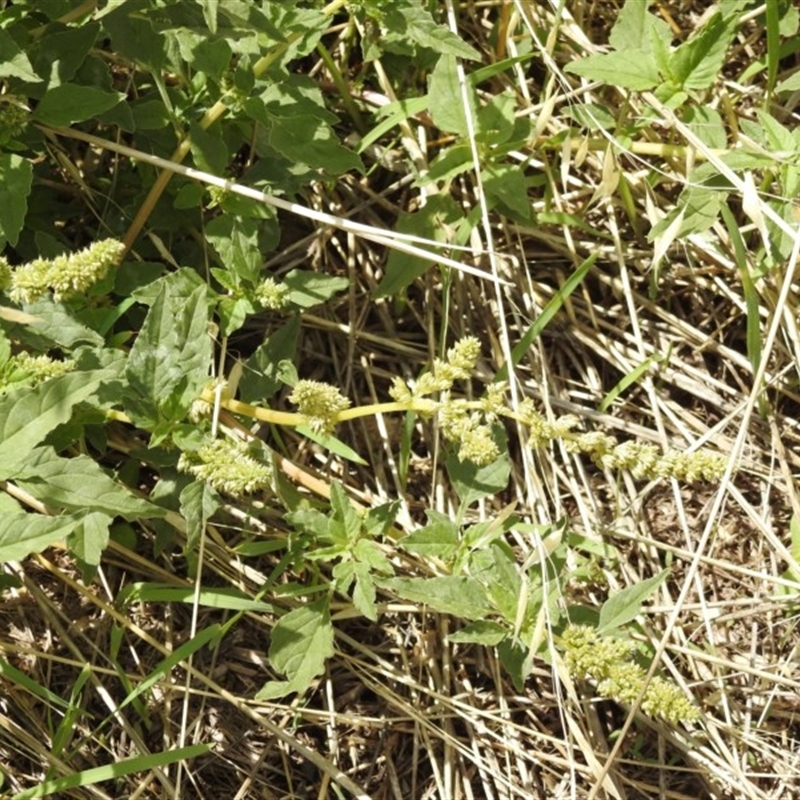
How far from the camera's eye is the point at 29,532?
6.49ft

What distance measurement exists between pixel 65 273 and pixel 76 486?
402 mm

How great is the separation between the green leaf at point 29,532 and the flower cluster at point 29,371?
0.97 feet

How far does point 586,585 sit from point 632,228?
0.95 m

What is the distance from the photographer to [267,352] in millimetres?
2566

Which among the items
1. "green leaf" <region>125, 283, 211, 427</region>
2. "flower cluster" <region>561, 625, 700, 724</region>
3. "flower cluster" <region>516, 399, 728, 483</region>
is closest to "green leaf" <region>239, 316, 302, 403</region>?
"green leaf" <region>125, 283, 211, 427</region>

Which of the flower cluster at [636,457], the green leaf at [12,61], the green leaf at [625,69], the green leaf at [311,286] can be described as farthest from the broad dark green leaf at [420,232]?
the green leaf at [12,61]

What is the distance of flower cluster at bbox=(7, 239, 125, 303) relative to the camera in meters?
2.10

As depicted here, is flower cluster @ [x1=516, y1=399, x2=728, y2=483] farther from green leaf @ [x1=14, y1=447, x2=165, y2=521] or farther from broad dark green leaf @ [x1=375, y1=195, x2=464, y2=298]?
green leaf @ [x1=14, y1=447, x2=165, y2=521]

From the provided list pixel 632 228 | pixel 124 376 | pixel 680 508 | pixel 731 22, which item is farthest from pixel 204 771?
pixel 731 22

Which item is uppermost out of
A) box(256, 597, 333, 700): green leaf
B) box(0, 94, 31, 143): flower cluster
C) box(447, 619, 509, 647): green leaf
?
box(0, 94, 31, 143): flower cluster

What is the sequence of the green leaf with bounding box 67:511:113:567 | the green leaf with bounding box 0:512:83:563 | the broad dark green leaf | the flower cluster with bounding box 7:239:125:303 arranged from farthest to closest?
the broad dark green leaf
the green leaf with bounding box 67:511:113:567
the flower cluster with bounding box 7:239:125:303
the green leaf with bounding box 0:512:83:563

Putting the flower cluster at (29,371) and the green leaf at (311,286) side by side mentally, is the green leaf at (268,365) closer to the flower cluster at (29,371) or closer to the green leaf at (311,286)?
the green leaf at (311,286)

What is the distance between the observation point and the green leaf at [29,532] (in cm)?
195

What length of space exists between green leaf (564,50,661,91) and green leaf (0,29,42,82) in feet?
3.83
